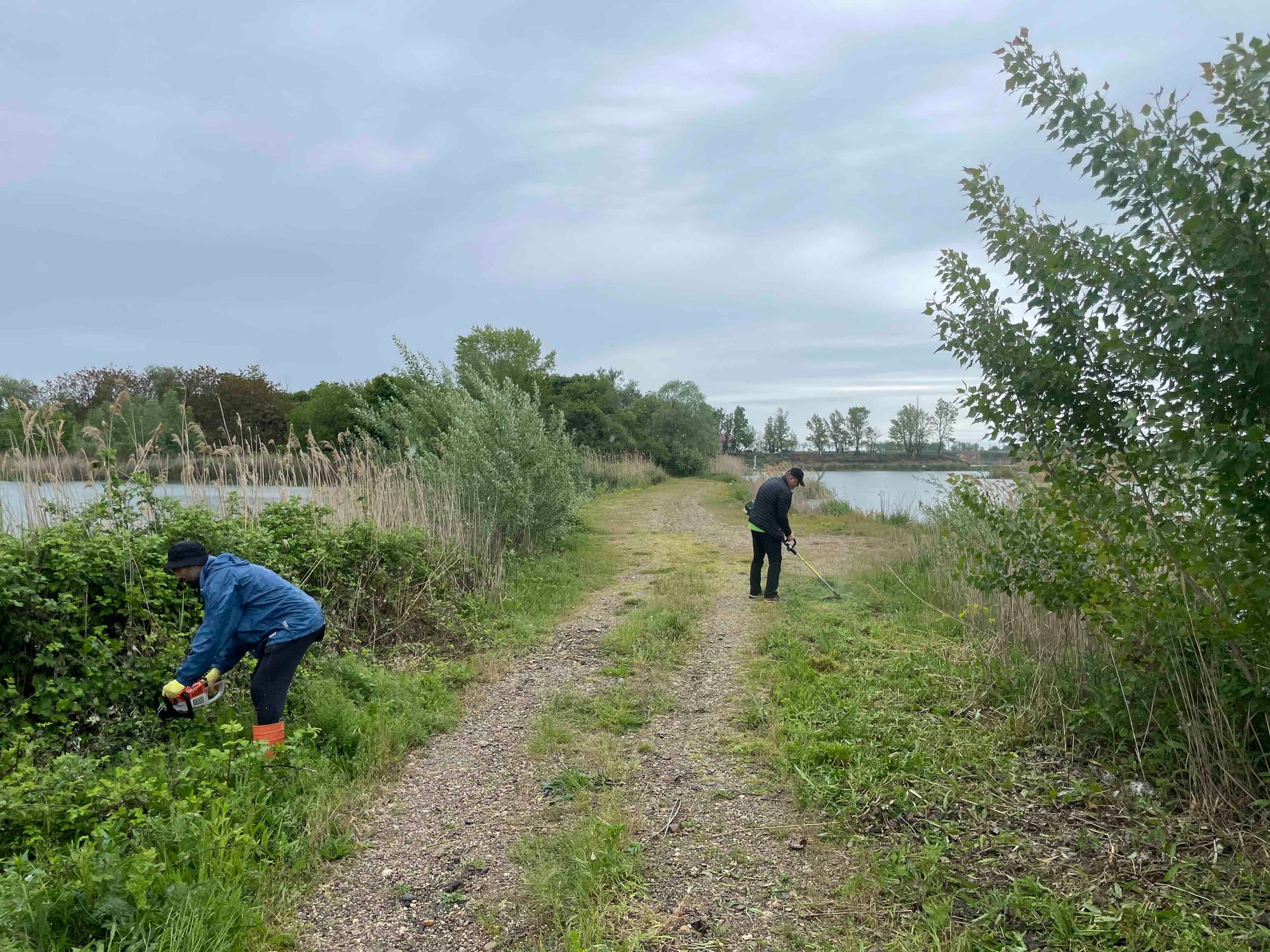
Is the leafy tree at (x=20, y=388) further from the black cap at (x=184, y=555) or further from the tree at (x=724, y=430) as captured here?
the tree at (x=724, y=430)

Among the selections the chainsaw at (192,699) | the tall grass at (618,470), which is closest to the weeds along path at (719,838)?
the chainsaw at (192,699)

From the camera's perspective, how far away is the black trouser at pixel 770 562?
987 cm

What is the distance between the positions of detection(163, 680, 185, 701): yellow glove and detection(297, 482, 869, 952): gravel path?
1.27 meters

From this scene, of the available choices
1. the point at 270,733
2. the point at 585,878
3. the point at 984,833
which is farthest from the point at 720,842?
the point at 270,733

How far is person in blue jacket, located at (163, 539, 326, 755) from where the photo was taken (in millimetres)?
4285

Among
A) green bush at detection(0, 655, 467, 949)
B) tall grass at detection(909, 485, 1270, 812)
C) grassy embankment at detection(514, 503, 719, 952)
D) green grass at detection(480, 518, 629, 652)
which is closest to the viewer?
green bush at detection(0, 655, 467, 949)

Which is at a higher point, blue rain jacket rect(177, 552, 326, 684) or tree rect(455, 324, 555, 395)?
tree rect(455, 324, 555, 395)

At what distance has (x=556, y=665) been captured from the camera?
23.2 ft

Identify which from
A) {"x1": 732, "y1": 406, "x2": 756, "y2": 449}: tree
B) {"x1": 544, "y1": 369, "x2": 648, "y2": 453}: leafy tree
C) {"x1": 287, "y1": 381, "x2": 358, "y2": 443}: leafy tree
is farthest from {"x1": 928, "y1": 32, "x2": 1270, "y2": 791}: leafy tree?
{"x1": 732, "y1": 406, "x2": 756, "y2": 449}: tree

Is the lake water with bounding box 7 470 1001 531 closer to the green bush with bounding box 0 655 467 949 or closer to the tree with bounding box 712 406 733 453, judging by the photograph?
the green bush with bounding box 0 655 467 949

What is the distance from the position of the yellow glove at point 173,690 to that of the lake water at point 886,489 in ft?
21.7

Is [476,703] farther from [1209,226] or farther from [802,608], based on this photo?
[1209,226]

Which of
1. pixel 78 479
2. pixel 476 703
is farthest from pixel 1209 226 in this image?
pixel 78 479

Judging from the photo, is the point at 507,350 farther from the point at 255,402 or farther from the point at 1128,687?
the point at 1128,687
